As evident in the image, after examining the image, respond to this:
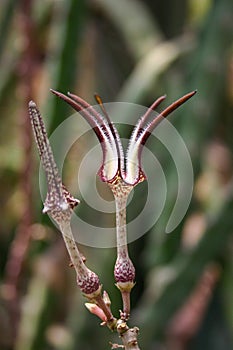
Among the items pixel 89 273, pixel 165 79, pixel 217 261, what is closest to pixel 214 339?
pixel 217 261

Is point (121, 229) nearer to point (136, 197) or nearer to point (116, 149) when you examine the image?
point (116, 149)

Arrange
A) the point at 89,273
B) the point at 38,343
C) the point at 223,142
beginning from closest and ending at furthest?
the point at 89,273 < the point at 38,343 < the point at 223,142

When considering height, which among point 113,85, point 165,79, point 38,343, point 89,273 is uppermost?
point 113,85

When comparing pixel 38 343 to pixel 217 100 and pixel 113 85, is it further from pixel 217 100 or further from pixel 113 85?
pixel 113 85

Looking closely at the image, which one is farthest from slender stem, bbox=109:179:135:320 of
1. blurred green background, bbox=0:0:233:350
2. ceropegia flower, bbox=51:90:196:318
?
blurred green background, bbox=0:0:233:350

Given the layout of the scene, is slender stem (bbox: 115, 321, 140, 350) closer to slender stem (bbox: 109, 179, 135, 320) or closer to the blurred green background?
slender stem (bbox: 109, 179, 135, 320)

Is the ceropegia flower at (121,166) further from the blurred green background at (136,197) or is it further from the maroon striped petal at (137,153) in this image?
the blurred green background at (136,197)

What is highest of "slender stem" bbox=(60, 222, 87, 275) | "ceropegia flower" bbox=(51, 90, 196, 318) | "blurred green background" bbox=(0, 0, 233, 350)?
"blurred green background" bbox=(0, 0, 233, 350)
